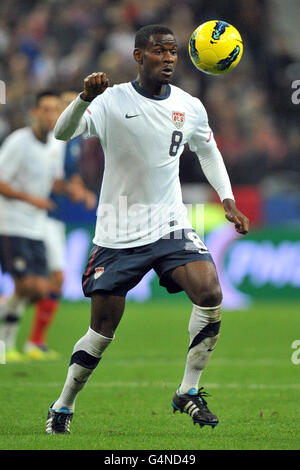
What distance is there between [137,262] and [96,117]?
907mm

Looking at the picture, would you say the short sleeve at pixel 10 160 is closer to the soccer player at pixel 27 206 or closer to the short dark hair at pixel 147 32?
the soccer player at pixel 27 206

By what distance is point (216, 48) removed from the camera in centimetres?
607

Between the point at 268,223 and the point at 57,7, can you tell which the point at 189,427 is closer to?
the point at 268,223

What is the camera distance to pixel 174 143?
6.09 meters

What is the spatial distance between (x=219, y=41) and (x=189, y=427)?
241cm

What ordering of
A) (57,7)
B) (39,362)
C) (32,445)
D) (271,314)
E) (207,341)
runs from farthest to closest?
(57,7), (271,314), (39,362), (207,341), (32,445)

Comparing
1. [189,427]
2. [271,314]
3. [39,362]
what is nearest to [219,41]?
[189,427]

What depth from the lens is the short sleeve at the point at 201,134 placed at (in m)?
6.27

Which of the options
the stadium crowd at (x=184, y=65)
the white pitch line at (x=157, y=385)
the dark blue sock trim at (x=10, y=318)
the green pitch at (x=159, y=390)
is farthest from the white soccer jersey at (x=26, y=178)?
the stadium crowd at (x=184, y=65)

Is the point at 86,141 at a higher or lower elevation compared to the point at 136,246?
lower

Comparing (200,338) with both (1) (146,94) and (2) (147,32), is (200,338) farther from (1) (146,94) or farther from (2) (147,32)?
(2) (147,32)

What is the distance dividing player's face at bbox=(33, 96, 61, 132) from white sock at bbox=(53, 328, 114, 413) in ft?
15.6

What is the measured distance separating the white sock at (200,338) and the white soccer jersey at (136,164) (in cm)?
55

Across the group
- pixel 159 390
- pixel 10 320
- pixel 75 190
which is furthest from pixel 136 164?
pixel 10 320
